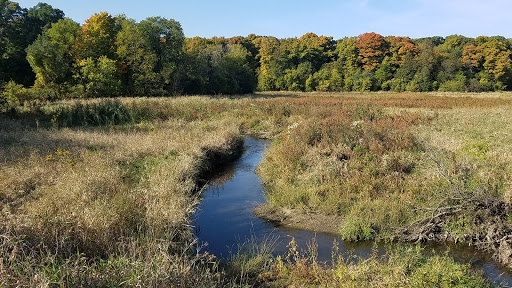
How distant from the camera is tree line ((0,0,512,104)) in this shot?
121ft

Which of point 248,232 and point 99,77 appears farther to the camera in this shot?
point 99,77

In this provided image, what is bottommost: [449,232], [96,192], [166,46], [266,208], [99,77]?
[266,208]

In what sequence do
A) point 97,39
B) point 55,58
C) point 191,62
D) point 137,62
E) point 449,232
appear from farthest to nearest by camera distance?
point 191,62 → point 137,62 → point 97,39 → point 55,58 → point 449,232

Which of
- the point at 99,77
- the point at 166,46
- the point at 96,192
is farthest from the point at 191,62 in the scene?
→ the point at 96,192

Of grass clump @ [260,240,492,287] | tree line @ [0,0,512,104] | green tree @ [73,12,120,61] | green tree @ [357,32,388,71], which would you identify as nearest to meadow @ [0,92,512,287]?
grass clump @ [260,240,492,287]

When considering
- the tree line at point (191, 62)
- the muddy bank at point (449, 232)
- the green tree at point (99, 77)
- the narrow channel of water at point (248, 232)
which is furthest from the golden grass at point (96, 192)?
the green tree at point (99, 77)

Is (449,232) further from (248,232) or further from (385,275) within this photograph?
(248,232)

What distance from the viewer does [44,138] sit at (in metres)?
13.3

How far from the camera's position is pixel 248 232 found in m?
8.15

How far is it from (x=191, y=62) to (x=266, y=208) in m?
43.9

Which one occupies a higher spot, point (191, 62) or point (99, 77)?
point (191, 62)

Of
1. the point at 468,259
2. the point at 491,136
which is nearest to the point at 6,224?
the point at 468,259

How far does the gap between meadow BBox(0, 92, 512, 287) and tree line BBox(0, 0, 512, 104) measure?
50.0ft

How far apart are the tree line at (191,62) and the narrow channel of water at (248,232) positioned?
1827 cm
